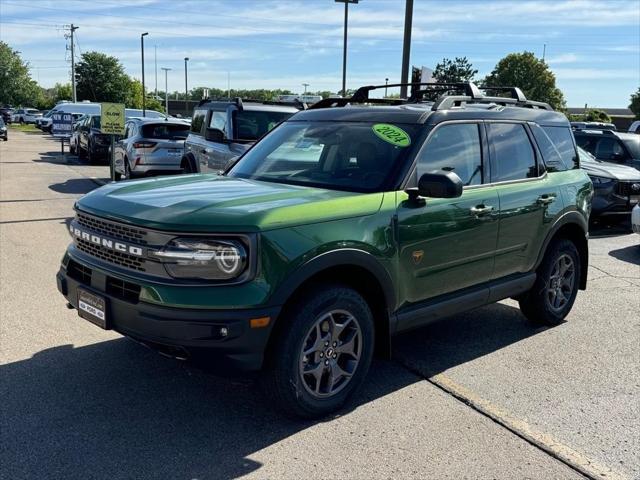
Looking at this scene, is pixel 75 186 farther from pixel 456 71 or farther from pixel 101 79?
pixel 101 79

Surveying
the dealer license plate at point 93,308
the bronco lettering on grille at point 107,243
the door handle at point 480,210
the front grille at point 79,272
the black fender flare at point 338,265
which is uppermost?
the door handle at point 480,210

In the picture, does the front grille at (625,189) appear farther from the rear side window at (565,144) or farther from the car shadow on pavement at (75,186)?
the car shadow on pavement at (75,186)

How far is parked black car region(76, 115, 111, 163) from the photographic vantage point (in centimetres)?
2033

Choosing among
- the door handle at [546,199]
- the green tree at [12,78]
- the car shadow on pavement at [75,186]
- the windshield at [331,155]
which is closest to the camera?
the windshield at [331,155]

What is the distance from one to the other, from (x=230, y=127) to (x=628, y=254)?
256 inches

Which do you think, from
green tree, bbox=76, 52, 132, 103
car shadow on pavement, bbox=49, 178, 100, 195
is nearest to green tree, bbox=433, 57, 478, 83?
car shadow on pavement, bbox=49, 178, 100, 195

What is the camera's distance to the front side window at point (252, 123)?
10312 mm

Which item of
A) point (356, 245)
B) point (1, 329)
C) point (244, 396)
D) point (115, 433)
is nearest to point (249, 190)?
point (356, 245)

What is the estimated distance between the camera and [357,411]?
12.7 feet

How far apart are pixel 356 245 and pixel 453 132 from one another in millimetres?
1383

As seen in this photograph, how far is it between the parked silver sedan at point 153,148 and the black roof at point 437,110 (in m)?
8.51

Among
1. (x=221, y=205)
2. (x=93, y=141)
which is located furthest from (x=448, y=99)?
(x=93, y=141)

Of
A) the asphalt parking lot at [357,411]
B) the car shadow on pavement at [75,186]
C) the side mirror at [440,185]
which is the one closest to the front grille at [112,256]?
the asphalt parking lot at [357,411]

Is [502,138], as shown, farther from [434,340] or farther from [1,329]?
[1,329]
